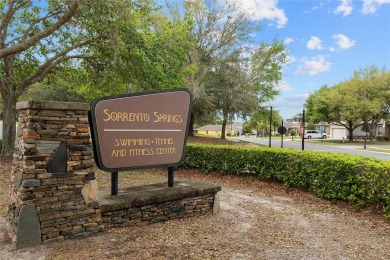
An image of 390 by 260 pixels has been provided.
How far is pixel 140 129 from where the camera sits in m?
5.39

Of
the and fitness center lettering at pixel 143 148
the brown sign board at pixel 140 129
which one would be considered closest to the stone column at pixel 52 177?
the brown sign board at pixel 140 129

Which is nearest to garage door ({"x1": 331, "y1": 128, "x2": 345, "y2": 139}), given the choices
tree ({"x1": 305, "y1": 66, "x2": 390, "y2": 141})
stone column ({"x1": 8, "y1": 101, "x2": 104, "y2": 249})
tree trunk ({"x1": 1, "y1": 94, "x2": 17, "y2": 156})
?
tree ({"x1": 305, "y1": 66, "x2": 390, "y2": 141})

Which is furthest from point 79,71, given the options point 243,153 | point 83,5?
point 243,153

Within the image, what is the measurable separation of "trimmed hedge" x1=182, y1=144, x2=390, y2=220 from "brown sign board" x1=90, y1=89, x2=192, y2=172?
3.59 m

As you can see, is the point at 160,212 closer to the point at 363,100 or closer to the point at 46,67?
the point at 46,67

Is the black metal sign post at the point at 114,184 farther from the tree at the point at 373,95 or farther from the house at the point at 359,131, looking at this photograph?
the house at the point at 359,131

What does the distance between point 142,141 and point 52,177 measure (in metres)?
1.69

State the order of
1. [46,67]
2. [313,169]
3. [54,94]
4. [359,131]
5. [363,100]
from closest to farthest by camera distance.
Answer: [313,169] < [46,67] < [54,94] < [363,100] < [359,131]

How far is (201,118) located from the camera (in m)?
27.2

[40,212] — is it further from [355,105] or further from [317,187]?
[355,105]

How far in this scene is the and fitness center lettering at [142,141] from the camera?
5.11 m

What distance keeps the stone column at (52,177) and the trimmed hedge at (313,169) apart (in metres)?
5.21

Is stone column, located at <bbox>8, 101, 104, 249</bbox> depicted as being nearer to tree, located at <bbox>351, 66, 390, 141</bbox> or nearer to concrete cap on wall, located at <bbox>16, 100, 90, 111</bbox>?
concrete cap on wall, located at <bbox>16, 100, 90, 111</bbox>

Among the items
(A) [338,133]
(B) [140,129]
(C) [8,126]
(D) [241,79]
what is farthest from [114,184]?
(A) [338,133]
